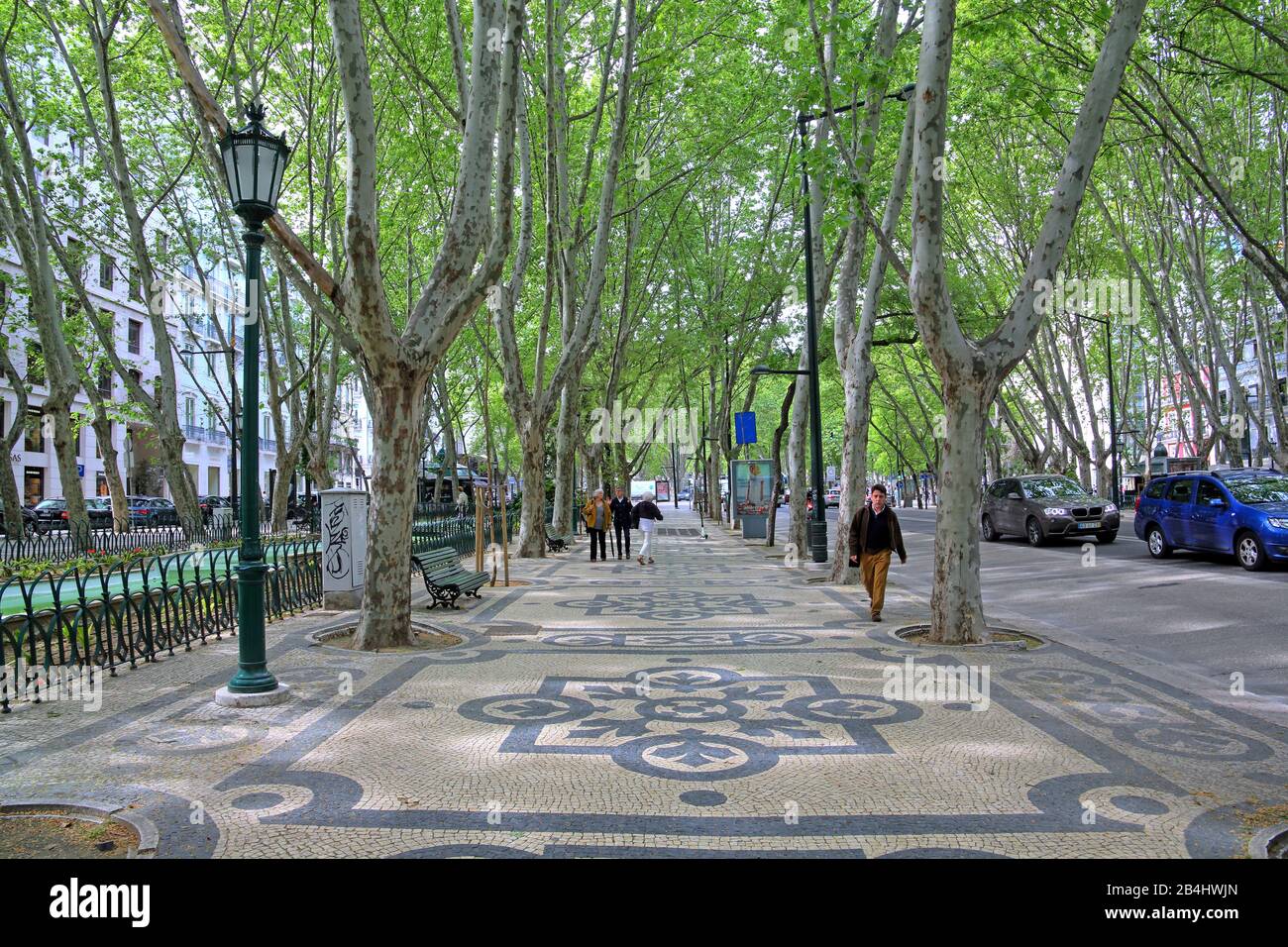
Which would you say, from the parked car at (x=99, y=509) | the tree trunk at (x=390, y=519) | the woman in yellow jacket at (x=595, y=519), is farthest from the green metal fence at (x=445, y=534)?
the parked car at (x=99, y=509)

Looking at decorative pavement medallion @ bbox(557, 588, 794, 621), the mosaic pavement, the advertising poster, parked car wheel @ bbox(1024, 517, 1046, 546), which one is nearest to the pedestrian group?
decorative pavement medallion @ bbox(557, 588, 794, 621)

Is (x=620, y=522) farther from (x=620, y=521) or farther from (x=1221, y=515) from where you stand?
(x=1221, y=515)

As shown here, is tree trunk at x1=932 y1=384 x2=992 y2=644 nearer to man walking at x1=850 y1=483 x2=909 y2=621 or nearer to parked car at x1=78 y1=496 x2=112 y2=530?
man walking at x1=850 y1=483 x2=909 y2=621

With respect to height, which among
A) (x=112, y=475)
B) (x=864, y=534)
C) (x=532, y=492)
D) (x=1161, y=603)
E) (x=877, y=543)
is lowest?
(x=1161, y=603)

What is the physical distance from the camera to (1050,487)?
2341cm

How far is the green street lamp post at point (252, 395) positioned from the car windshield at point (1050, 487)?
68.7 ft

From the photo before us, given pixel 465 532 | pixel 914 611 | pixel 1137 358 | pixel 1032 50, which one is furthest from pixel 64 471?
pixel 1137 358

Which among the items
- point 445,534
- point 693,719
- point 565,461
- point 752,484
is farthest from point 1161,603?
point 752,484

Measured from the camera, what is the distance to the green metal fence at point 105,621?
21.1 feet

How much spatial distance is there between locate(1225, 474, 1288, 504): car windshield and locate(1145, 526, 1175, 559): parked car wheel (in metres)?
2.03

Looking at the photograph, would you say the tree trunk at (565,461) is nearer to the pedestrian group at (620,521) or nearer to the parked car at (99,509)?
the pedestrian group at (620,521)

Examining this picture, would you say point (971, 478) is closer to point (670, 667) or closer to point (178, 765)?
point (670, 667)

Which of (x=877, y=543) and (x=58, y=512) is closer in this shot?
(x=877, y=543)

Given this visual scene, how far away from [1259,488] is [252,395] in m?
16.2
